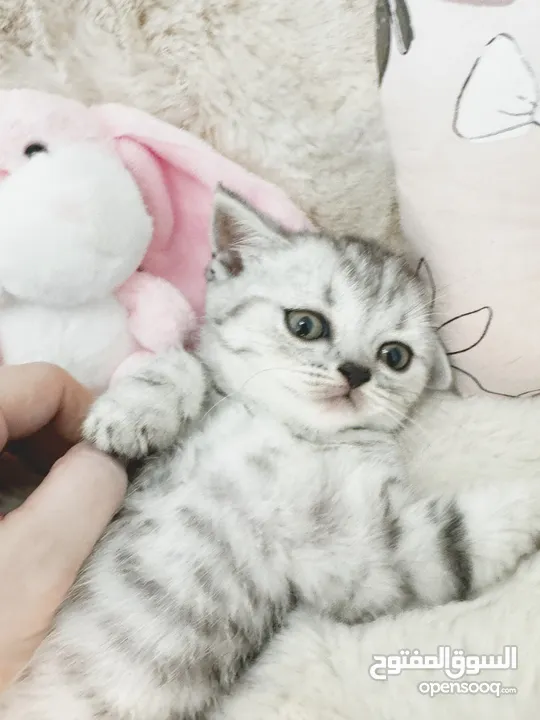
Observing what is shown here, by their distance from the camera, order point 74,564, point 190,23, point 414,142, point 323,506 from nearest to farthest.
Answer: point 74,564
point 323,506
point 414,142
point 190,23

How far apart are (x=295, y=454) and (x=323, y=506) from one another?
8cm

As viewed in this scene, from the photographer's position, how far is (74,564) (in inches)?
27.6

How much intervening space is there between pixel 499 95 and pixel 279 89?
39 centimetres

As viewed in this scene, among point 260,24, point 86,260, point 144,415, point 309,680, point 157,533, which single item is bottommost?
point 309,680

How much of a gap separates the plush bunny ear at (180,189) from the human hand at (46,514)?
350 millimetres

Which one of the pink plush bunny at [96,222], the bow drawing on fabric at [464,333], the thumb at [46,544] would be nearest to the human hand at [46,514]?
the thumb at [46,544]

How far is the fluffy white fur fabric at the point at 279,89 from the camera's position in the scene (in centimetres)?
96

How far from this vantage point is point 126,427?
31.6 inches

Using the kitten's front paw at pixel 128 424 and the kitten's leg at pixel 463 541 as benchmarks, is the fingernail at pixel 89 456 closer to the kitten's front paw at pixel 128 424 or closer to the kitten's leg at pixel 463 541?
the kitten's front paw at pixel 128 424

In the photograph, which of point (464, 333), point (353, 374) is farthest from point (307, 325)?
point (464, 333)

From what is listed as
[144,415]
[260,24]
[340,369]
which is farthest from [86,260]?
[260,24]

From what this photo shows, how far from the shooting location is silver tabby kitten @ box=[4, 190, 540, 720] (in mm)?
747

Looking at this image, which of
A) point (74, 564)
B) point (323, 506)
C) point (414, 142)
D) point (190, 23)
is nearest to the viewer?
point (74, 564)

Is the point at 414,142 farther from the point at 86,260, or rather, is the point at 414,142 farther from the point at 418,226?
the point at 86,260
